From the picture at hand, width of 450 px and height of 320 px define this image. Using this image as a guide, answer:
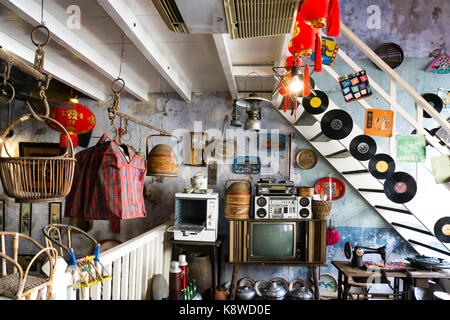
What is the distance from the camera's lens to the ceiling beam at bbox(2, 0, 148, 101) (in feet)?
6.25

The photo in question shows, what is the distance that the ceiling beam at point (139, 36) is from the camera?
187 centimetres

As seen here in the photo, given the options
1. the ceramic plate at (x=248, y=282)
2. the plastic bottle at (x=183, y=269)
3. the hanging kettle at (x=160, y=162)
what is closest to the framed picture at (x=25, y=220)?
the plastic bottle at (x=183, y=269)

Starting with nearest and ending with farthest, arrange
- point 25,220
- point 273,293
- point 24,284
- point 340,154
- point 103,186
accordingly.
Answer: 1. point 24,284
2. point 103,186
3. point 273,293
4. point 340,154
5. point 25,220

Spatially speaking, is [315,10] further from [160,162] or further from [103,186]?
[160,162]

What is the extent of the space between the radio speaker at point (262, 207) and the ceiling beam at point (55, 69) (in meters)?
2.69

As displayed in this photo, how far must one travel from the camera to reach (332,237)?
384 centimetres

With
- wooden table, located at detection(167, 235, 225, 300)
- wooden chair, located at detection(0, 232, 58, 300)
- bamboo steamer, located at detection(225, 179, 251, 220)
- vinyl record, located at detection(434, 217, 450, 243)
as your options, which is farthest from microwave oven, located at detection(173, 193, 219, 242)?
vinyl record, located at detection(434, 217, 450, 243)

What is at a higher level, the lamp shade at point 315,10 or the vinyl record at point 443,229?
the lamp shade at point 315,10

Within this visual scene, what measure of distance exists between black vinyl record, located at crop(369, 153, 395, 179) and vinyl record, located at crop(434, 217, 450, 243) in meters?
0.81

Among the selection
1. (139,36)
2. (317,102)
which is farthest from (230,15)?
(317,102)

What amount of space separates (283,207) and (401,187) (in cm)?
125

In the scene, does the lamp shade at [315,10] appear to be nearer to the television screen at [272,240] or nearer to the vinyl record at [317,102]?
the vinyl record at [317,102]

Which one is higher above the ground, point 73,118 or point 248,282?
point 73,118
